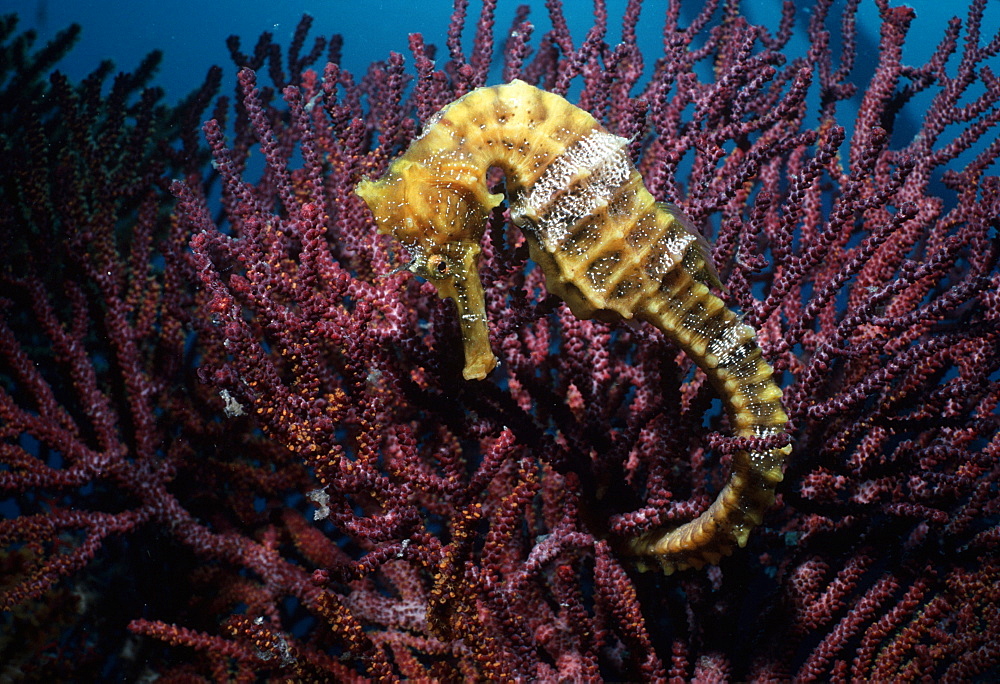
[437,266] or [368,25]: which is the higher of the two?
[368,25]

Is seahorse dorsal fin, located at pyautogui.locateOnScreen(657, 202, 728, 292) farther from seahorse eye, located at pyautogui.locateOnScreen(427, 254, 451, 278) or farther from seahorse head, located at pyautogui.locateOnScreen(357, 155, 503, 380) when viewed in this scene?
seahorse eye, located at pyautogui.locateOnScreen(427, 254, 451, 278)

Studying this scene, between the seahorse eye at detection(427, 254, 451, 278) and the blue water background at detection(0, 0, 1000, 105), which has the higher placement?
the blue water background at detection(0, 0, 1000, 105)

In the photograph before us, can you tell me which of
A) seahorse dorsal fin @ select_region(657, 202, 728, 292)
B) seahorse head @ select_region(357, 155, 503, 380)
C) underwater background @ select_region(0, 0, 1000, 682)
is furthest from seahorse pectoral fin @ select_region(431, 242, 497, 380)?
seahorse dorsal fin @ select_region(657, 202, 728, 292)

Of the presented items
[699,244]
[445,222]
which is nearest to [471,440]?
[445,222]

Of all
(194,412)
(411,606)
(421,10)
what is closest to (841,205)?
(411,606)

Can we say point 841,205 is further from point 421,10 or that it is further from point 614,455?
point 421,10

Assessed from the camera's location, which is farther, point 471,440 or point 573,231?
point 471,440

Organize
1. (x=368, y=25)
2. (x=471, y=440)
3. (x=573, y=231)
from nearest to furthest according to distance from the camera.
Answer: (x=573, y=231)
(x=471, y=440)
(x=368, y=25)

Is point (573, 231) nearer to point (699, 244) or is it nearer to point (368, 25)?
point (699, 244)
